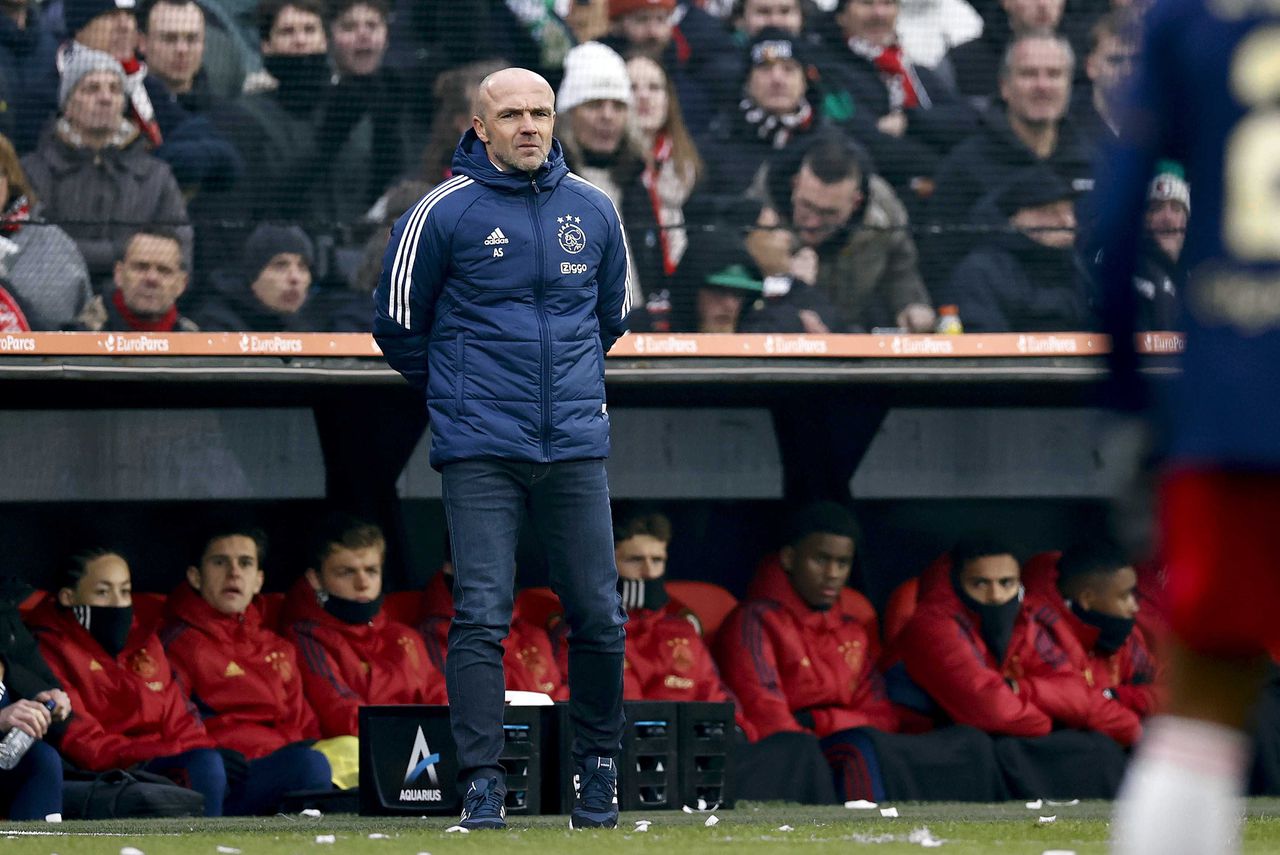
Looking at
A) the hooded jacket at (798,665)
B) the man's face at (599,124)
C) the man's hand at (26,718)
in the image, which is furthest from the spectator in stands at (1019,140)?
the man's hand at (26,718)

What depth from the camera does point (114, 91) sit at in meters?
8.43

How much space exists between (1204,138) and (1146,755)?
2.60 feet

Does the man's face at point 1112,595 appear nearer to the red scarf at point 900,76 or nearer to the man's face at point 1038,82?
the man's face at point 1038,82

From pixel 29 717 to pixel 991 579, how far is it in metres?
3.77

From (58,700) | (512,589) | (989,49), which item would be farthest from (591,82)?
(512,589)

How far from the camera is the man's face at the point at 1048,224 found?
29.2ft

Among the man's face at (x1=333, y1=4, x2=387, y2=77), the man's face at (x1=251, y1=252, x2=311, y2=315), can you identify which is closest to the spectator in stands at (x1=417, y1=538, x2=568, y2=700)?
the man's face at (x1=251, y1=252, x2=311, y2=315)

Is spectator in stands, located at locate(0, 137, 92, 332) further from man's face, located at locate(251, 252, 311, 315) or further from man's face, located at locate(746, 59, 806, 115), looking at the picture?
man's face, located at locate(746, 59, 806, 115)

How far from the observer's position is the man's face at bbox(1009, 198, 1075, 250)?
8898 millimetres

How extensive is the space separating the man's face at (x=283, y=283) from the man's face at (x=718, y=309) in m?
1.44

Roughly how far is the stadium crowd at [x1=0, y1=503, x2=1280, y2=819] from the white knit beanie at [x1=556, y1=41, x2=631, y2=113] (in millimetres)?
1633

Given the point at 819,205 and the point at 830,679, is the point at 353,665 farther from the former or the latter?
the point at 819,205

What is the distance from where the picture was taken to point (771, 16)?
30.5 feet

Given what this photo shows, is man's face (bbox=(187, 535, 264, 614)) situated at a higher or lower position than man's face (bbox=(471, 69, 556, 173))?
lower
